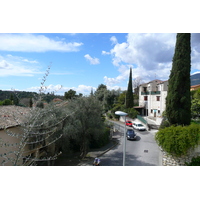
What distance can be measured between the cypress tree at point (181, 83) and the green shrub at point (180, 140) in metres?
4.62

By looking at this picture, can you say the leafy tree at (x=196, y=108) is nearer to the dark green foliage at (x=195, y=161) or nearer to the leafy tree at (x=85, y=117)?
the dark green foliage at (x=195, y=161)

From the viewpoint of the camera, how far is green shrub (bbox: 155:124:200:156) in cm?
767

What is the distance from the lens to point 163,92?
76.4 feet

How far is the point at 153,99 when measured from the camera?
25.7 m

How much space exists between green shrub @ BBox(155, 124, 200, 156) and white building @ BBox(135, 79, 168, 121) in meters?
13.9

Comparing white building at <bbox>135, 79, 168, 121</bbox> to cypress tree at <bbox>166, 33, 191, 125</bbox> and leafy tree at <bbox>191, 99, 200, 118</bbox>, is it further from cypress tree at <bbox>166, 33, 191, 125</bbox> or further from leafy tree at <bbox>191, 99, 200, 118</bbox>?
cypress tree at <bbox>166, 33, 191, 125</bbox>

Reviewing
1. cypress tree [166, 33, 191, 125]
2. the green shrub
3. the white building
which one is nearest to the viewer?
the green shrub

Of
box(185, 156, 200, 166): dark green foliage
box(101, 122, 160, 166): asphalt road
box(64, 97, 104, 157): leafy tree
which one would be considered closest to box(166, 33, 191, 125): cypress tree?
box(101, 122, 160, 166): asphalt road

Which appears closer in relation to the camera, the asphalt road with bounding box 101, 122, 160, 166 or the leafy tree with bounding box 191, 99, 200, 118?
the asphalt road with bounding box 101, 122, 160, 166

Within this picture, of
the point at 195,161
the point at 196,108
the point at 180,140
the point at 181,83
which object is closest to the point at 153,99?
the point at 196,108

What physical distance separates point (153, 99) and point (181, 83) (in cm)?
1377

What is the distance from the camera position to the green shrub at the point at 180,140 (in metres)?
7.67
